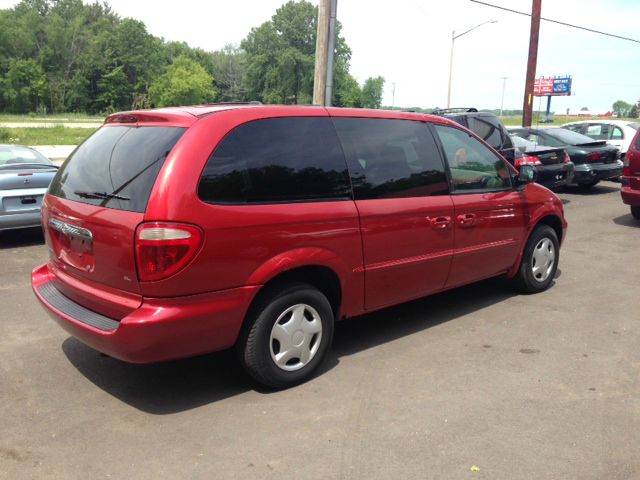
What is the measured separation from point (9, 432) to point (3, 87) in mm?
84052

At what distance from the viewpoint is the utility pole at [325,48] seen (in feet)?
38.2

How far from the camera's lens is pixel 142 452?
305 centimetres

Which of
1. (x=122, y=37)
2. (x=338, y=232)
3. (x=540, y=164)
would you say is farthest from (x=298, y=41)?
(x=338, y=232)

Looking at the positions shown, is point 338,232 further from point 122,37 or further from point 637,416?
point 122,37

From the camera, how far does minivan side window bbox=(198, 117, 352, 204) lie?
3.37m

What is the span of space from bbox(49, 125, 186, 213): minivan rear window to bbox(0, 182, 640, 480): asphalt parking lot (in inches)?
48.8

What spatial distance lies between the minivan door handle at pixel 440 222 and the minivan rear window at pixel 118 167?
206 centimetres

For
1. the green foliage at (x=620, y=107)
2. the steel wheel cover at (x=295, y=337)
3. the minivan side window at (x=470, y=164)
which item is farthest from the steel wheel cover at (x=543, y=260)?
the green foliage at (x=620, y=107)

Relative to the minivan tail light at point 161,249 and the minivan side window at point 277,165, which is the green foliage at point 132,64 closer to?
the minivan side window at point 277,165

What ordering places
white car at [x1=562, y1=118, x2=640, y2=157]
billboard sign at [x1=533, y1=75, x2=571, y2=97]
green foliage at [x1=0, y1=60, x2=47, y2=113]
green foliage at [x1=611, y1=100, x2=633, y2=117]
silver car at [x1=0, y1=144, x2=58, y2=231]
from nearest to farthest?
silver car at [x1=0, y1=144, x2=58, y2=231] < white car at [x1=562, y1=118, x2=640, y2=157] < green foliage at [x1=0, y1=60, x2=47, y2=113] < billboard sign at [x1=533, y1=75, x2=571, y2=97] < green foliage at [x1=611, y1=100, x2=633, y2=117]

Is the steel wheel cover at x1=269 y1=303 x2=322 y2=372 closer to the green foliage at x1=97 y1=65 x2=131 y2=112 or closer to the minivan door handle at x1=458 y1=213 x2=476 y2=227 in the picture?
the minivan door handle at x1=458 y1=213 x2=476 y2=227

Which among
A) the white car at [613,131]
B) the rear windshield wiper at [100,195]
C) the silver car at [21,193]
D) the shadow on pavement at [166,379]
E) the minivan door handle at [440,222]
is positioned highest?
the white car at [613,131]

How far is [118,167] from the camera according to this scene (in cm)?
351

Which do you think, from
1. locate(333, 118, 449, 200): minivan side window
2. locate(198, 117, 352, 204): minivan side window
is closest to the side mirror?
locate(333, 118, 449, 200): minivan side window
